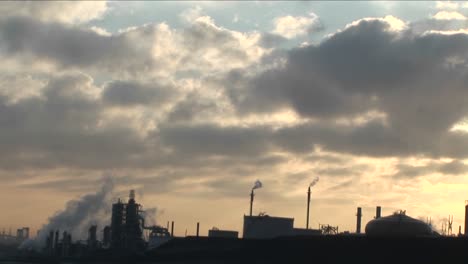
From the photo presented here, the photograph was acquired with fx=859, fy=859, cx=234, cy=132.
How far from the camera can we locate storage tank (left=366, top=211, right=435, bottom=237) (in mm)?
95000

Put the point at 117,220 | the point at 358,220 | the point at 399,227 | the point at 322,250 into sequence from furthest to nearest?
the point at 117,220
the point at 358,220
the point at 399,227
the point at 322,250

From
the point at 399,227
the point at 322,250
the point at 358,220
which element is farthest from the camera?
the point at 358,220

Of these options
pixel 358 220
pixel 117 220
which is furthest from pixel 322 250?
pixel 117 220

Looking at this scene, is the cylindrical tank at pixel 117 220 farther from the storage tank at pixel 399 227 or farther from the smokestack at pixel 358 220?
the storage tank at pixel 399 227

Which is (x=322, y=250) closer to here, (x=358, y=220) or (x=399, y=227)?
(x=399, y=227)

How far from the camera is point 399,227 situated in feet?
314

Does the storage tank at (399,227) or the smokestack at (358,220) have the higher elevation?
the smokestack at (358,220)

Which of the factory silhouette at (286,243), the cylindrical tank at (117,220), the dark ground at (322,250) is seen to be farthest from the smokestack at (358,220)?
the cylindrical tank at (117,220)

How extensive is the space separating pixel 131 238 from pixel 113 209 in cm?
779

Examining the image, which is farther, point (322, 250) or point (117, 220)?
point (117, 220)

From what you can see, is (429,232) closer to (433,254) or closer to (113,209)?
(433,254)

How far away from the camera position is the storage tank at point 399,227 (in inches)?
3740

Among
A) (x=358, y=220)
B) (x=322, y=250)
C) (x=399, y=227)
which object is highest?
(x=358, y=220)

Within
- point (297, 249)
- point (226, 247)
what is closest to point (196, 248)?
point (226, 247)
